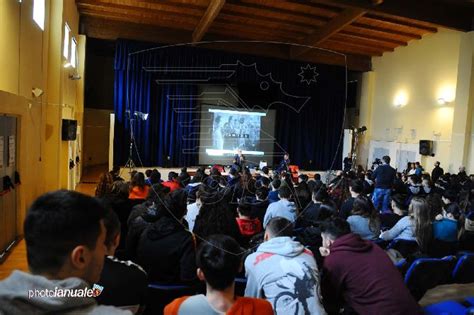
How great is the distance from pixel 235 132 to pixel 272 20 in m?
6.45

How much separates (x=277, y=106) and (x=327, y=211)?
1.28 metres

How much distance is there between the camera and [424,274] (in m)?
2.54

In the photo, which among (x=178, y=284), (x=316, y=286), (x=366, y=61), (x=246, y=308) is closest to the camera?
(x=246, y=308)

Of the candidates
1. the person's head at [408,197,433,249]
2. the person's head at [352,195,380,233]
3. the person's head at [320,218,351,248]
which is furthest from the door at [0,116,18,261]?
Answer: the person's head at [408,197,433,249]

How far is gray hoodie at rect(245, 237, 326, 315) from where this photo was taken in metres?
1.76

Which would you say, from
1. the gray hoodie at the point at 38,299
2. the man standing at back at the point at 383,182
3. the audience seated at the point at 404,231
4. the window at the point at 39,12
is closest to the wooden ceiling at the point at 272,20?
the man standing at back at the point at 383,182

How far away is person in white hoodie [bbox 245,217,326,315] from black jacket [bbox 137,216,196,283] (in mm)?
423

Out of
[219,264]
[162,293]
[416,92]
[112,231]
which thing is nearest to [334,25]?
[416,92]

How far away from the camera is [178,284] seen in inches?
89.2

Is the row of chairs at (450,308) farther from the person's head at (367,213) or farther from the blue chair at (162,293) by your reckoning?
the blue chair at (162,293)

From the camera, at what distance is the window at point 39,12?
554cm

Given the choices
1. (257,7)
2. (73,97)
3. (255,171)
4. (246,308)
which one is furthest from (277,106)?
(73,97)

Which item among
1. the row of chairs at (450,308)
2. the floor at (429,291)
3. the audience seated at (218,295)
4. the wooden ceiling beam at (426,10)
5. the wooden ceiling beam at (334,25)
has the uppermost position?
the wooden ceiling beam at (426,10)

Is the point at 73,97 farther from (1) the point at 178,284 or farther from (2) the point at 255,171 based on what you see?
(1) the point at 178,284
